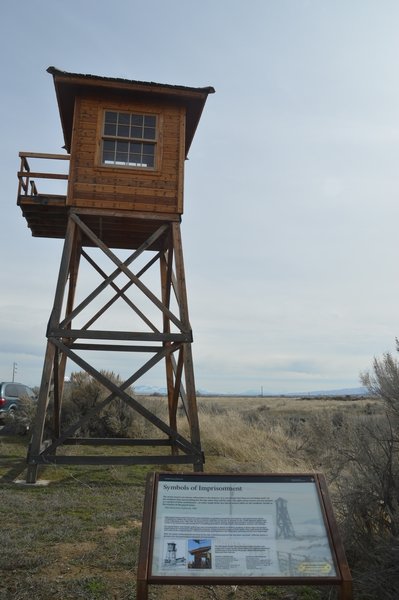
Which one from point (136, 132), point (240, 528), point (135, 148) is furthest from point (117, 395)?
point (240, 528)

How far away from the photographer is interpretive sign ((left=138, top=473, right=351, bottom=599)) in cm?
311

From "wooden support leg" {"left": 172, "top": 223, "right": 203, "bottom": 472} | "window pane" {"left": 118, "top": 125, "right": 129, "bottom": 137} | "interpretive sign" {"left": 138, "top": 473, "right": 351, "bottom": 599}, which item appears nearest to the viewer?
"interpretive sign" {"left": 138, "top": 473, "right": 351, "bottom": 599}

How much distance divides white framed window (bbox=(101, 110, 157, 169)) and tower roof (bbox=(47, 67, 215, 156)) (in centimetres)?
41

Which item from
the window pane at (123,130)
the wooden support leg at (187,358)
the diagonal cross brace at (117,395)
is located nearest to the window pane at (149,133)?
the window pane at (123,130)

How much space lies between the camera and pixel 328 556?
10.6ft

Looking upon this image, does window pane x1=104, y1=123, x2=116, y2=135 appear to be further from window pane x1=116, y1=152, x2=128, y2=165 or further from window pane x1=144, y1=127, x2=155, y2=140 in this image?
window pane x1=144, y1=127, x2=155, y2=140

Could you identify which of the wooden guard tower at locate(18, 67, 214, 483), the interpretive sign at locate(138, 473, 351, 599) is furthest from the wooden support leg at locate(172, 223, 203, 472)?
the interpretive sign at locate(138, 473, 351, 599)

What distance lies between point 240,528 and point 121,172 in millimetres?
7708

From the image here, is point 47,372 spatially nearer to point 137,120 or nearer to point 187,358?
point 187,358

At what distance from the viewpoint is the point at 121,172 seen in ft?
31.8

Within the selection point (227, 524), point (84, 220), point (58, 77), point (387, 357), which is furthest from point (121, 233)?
point (227, 524)

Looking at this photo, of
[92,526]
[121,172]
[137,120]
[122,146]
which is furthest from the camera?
[137,120]

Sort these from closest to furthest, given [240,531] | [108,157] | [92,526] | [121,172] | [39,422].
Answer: [240,531], [92,526], [39,422], [121,172], [108,157]

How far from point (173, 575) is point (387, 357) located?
3705 millimetres
